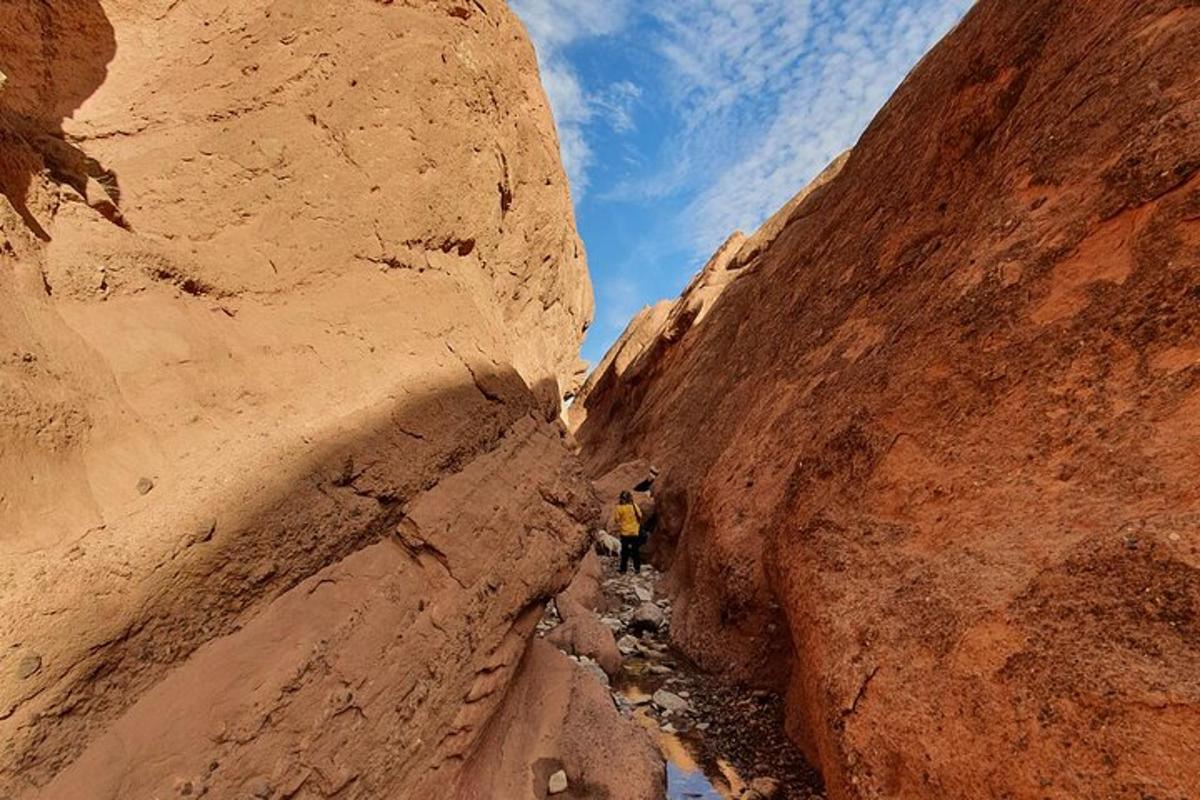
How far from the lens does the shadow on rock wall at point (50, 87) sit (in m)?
2.57

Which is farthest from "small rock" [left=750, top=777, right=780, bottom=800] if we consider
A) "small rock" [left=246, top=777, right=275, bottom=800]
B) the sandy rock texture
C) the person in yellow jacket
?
the person in yellow jacket

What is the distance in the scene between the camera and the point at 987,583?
128 inches

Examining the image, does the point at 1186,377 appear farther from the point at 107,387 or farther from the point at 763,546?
the point at 107,387

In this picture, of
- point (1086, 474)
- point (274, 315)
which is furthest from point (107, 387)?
point (1086, 474)

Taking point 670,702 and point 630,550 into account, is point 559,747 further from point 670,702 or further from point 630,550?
point 630,550

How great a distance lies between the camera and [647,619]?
7.01 m

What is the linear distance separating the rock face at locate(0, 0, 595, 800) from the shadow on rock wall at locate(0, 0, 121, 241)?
2cm

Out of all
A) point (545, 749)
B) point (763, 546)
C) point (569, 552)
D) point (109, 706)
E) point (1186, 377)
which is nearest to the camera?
point (109, 706)

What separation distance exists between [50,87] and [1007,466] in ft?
21.1

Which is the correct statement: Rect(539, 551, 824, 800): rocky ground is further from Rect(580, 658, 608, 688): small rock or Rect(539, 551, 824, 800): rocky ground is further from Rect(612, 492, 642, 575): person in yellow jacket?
Rect(612, 492, 642, 575): person in yellow jacket

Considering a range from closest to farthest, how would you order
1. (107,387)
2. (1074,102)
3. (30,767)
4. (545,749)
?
(30,767) < (107,387) < (545,749) < (1074,102)

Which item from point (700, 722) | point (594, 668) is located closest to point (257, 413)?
point (594, 668)

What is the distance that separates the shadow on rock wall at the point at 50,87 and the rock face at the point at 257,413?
2cm

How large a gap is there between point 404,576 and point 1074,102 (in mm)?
6037
